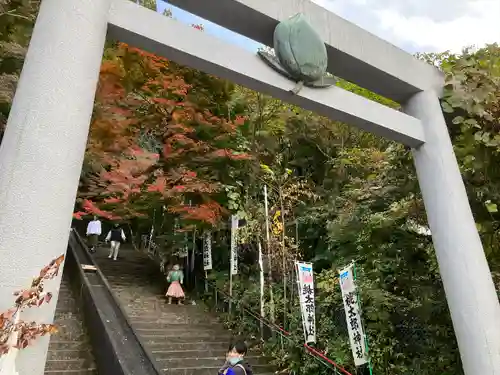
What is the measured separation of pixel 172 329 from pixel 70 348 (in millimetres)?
2704

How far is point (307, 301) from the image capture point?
748cm

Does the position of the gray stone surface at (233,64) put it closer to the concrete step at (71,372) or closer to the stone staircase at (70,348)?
the stone staircase at (70,348)

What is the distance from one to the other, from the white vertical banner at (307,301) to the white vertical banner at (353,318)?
99 centimetres

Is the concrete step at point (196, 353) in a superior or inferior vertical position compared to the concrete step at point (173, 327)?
inferior

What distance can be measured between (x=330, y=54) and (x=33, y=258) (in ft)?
10.6

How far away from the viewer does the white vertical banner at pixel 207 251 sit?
35.1 ft

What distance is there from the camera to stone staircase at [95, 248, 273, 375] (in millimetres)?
7359

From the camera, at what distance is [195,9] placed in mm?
3447

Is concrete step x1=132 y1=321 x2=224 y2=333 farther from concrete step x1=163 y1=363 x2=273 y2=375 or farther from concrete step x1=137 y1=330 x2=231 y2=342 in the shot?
concrete step x1=163 y1=363 x2=273 y2=375

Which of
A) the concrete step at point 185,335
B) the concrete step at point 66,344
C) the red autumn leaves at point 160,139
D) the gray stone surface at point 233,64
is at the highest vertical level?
the red autumn leaves at point 160,139

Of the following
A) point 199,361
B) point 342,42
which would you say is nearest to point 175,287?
point 199,361

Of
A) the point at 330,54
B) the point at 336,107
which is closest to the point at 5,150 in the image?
the point at 336,107

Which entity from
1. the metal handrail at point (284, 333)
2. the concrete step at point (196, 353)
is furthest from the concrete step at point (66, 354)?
the metal handrail at point (284, 333)

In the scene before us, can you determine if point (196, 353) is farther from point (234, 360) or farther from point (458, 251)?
point (458, 251)
